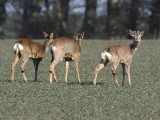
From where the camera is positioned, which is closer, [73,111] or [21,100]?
[73,111]

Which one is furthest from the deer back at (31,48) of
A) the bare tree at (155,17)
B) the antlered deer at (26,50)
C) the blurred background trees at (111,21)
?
the bare tree at (155,17)

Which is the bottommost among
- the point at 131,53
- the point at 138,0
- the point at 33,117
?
the point at 33,117

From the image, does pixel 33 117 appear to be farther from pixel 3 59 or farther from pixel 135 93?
pixel 3 59

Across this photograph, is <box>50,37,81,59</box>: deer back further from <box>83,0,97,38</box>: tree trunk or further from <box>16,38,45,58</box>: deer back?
<box>83,0,97,38</box>: tree trunk

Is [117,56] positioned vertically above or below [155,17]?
below

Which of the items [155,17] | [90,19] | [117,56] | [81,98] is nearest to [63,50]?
[117,56]

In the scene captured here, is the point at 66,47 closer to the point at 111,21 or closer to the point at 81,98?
the point at 81,98

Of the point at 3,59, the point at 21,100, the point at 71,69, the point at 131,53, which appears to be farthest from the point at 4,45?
the point at 21,100

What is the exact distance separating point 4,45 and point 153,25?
72.2ft

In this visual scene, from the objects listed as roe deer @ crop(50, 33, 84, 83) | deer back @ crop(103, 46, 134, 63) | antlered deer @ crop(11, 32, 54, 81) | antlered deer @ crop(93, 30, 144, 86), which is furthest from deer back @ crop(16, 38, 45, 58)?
deer back @ crop(103, 46, 134, 63)

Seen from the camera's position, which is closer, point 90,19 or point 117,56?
point 117,56

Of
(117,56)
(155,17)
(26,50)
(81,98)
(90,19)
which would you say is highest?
(155,17)

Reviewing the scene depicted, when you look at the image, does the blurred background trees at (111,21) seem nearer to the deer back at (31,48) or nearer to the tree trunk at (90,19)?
the tree trunk at (90,19)

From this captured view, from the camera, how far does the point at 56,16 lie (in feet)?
169
